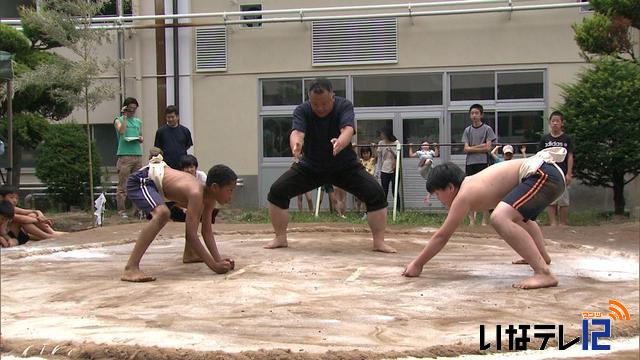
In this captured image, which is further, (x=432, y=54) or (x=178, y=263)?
(x=432, y=54)

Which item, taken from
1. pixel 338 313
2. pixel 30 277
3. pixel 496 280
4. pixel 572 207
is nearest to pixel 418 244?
pixel 496 280

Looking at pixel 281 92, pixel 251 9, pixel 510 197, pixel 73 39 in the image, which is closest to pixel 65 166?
pixel 73 39

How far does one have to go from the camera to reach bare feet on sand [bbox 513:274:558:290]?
4156mm

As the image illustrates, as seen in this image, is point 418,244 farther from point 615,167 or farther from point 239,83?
point 239,83

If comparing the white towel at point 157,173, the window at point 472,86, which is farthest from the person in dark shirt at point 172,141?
the window at point 472,86

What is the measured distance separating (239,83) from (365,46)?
8.23 feet

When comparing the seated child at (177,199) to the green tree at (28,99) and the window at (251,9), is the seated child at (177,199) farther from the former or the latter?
the window at (251,9)

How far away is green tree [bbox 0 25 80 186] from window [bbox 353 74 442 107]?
5136mm

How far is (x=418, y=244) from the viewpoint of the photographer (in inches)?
255

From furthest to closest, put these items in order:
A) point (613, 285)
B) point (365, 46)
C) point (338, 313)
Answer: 1. point (365, 46)
2. point (613, 285)
3. point (338, 313)

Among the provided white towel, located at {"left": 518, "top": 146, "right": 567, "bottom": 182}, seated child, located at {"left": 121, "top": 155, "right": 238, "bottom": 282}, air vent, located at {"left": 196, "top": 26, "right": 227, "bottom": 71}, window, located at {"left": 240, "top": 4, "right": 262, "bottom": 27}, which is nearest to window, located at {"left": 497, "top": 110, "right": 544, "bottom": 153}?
window, located at {"left": 240, "top": 4, "right": 262, "bottom": 27}

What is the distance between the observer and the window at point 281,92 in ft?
41.5

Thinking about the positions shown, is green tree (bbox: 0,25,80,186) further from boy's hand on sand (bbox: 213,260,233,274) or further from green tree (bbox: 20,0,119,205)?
boy's hand on sand (bbox: 213,260,233,274)

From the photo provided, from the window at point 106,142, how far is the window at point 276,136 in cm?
324
